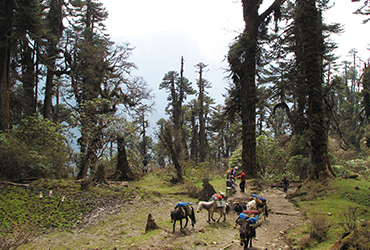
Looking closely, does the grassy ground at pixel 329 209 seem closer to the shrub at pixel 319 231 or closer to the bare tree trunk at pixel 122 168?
the shrub at pixel 319 231

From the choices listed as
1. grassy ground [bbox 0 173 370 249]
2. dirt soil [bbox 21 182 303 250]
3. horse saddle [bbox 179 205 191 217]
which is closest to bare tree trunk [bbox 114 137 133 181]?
grassy ground [bbox 0 173 370 249]

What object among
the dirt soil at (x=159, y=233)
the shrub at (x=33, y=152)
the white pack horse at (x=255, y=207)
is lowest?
the dirt soil at (x=159, y=233)

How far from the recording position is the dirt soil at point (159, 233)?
550 cm

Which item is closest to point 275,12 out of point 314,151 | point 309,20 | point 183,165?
point 309,20

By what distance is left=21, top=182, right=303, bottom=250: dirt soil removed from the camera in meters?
5.50

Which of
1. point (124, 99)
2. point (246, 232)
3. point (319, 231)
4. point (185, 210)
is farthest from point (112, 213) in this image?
point (124, 99)

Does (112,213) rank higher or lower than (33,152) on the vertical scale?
lower

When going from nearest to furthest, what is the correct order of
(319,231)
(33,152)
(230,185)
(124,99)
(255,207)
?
(319,231) → (255,207) → (33,152) → (230,185) → (124,99)

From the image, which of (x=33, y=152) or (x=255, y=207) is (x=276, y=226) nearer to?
(x=255, y=207)

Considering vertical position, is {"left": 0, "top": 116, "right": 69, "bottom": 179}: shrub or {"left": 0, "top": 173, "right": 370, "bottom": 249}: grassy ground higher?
{"left": 0, "top": 116, "right": 69, "bottom": 179}: shrub

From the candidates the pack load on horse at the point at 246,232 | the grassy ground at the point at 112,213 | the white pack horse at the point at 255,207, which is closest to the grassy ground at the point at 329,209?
the grassy ground at the point at 112,213

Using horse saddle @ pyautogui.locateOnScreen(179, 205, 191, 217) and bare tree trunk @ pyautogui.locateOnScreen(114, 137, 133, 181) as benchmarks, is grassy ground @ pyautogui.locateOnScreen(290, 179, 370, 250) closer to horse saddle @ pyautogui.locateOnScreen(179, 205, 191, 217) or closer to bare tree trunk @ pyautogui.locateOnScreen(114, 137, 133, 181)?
horse saddle @ pyautogui.locateOnScreen(179, 205, 191, 217)

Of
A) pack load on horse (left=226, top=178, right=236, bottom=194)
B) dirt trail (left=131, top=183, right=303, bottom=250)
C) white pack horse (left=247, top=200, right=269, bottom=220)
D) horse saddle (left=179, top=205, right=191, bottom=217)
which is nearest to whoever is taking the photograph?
dirt trail (left=131, top=183, right=303, bottom=250)

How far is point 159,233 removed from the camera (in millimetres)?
6219
